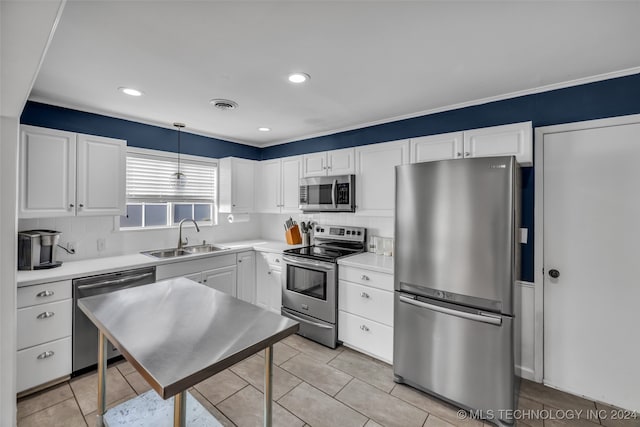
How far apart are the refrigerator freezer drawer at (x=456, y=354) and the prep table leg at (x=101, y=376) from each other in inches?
81.7

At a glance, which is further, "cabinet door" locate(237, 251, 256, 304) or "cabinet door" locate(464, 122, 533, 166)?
"cabinet door" locate(237, 251, 256, 304)

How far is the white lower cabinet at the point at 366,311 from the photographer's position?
2.65 meters

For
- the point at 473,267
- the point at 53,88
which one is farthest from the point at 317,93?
the point at 53,88

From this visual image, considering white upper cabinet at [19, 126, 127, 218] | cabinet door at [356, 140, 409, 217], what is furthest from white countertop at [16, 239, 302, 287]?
cabinet door at [356, 140, 409, 217]

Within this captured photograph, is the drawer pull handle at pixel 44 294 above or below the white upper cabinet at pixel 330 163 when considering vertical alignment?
below

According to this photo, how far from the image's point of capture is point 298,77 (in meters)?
2.19

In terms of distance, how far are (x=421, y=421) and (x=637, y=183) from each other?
230 centimetres

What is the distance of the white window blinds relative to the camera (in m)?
3.37

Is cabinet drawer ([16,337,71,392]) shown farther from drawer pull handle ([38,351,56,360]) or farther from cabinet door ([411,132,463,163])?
cabinet door ([411,132,463,163])

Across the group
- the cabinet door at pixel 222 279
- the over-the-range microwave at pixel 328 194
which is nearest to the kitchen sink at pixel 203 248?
the cabinet door at pixel 222 279

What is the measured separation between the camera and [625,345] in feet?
6.93

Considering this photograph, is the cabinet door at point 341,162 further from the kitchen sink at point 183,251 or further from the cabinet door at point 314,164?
the kitchen sink at point 183,251

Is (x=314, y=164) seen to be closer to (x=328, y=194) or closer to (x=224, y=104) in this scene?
(x=328, y=194)

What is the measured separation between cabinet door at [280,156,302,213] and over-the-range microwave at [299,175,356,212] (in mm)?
181
